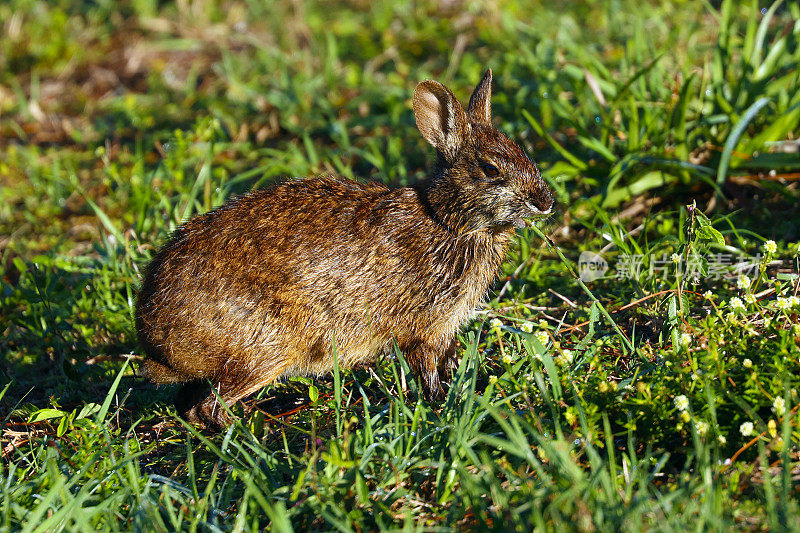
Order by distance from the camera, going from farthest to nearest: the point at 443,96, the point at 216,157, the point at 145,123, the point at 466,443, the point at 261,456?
the point at 145,123
the point at 216,157
the point at 443,96
the point at 261,456
the point at 466,443

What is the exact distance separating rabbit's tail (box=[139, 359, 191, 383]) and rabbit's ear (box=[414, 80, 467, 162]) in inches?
65.2

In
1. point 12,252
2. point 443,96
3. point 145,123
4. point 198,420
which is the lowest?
point 198,420

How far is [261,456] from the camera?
3.17 meters

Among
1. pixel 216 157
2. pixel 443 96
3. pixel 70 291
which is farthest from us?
pixel 216 157

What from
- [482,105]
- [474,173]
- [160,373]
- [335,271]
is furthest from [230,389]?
[482,105]

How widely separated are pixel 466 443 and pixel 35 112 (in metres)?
6.02

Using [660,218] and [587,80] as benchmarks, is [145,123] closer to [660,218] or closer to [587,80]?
[587,80]

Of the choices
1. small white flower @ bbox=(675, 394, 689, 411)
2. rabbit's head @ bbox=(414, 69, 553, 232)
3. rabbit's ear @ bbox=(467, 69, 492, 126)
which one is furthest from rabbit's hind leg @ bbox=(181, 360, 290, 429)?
small white flower @ bbox=(675, 394, 689, 411)

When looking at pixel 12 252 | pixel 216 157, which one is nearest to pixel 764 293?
pixel 216 157

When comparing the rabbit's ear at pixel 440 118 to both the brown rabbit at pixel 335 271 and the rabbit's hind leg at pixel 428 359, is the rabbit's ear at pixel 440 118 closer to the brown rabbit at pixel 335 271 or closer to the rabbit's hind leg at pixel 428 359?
the brown rabbit at pixel 335 271

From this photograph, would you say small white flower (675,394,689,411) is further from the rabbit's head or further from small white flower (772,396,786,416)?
the rabbit's head

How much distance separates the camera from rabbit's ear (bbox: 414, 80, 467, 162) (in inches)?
153

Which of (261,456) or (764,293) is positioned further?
(764,293)

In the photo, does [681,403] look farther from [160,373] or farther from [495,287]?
[160,373]
